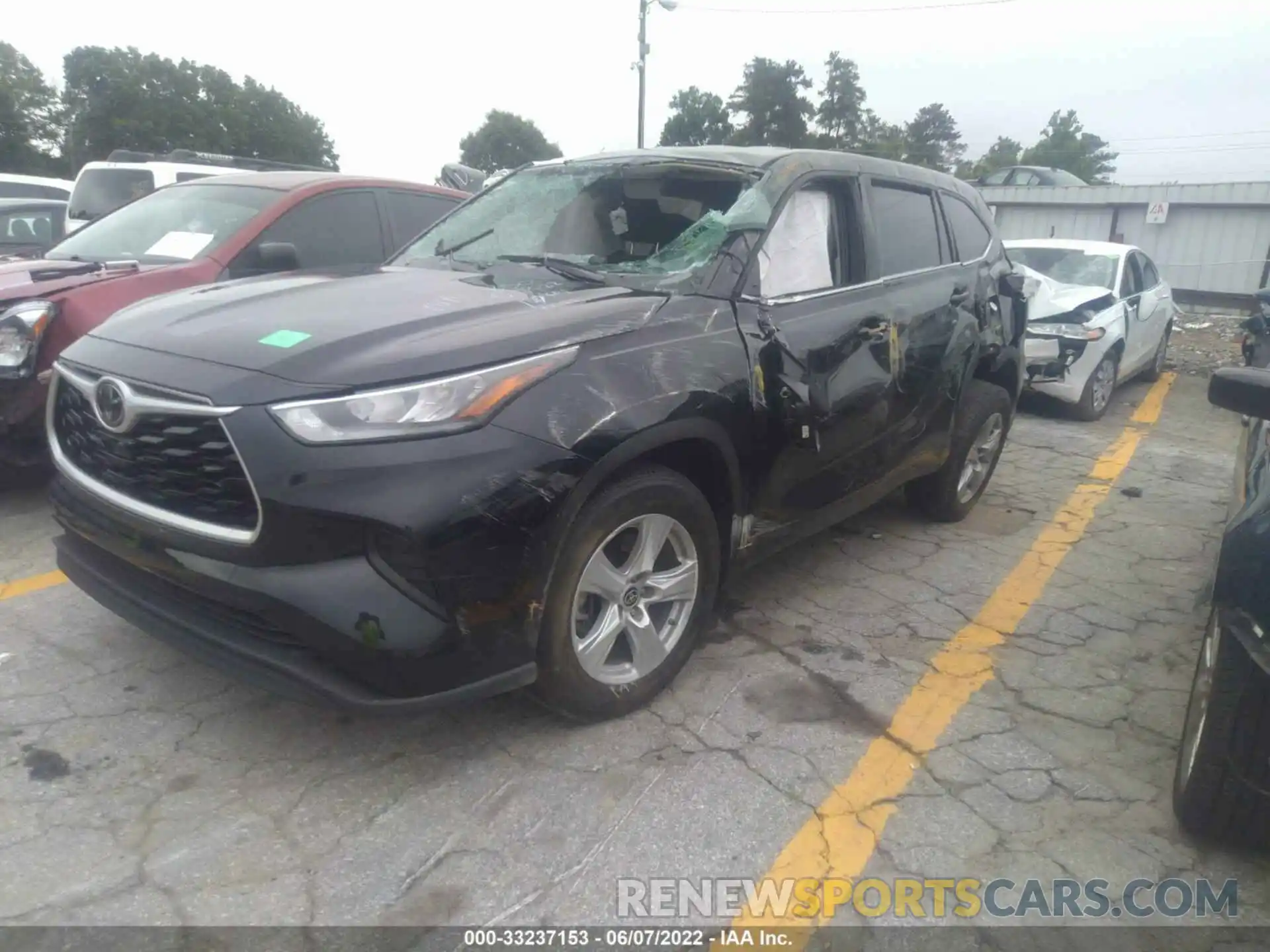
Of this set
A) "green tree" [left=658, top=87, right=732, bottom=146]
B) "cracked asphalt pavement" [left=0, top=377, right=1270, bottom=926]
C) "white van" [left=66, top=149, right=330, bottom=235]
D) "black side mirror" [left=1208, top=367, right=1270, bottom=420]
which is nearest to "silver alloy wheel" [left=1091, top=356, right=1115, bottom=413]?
"cracked asphalt pavement" [left=0, top=377, right=1270, bottom=926]

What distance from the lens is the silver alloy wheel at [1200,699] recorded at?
94.3 inches

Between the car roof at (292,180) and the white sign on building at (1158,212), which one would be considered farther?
the white sign on building at (1158,212)

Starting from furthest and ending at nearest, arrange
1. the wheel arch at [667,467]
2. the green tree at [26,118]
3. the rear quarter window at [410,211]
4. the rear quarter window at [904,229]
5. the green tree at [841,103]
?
the green tree at [841,103] → the green tree at [26,118] → the rear quarter window at [410,211] → the rear quarter window at [904,229] → the wheel arch at [667,467]

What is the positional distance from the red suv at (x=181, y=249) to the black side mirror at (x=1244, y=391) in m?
3.83

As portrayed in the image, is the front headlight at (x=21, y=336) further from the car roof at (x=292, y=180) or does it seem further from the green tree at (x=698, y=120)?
the green tree at (x=698, y=120)

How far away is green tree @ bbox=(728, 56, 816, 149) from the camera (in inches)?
1980

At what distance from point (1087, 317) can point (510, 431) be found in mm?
7447

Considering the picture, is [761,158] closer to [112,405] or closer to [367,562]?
[367,562]

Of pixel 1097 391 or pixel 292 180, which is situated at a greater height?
pixel 292 180

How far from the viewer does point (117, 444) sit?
2506mm

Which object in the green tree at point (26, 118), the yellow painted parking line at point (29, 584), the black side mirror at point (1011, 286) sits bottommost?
the yellow painted parking line at point (29, 584)

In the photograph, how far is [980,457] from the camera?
5082mm

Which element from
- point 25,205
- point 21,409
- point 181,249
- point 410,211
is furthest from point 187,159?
point 21,409

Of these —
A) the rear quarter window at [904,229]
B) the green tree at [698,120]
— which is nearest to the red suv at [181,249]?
the rear quarter window at [904,229]
